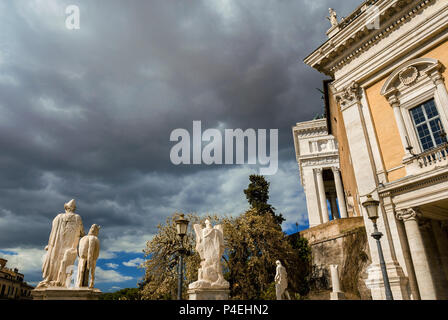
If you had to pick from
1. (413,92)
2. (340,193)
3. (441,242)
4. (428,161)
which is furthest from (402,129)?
(340,193)

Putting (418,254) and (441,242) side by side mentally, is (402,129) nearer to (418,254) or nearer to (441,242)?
(441,242)

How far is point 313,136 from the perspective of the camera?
133 feet

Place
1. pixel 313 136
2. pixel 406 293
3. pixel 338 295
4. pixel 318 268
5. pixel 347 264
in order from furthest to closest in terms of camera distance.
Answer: pixel 313 136, pixel 318 268, pixel 347 264, pixel 338 295, pixel 406 293

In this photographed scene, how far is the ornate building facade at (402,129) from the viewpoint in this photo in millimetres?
10859

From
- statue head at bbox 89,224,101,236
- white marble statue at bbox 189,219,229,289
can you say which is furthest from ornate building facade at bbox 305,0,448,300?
statue head at bbox 89,224,101,236

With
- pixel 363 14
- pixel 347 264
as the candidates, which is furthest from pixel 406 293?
pixel 363 14

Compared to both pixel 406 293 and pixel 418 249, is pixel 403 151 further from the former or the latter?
pixel 406 293

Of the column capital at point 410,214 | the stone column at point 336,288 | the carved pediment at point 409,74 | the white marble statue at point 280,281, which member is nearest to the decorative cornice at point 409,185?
the column capital at point 410,214

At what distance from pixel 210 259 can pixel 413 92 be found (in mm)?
10725

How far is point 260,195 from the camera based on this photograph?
104ft

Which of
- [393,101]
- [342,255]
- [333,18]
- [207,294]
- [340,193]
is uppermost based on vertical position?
[333,18]

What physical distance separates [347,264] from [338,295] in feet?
12.2

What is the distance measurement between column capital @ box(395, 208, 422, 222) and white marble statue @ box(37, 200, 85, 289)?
37.4 feet
